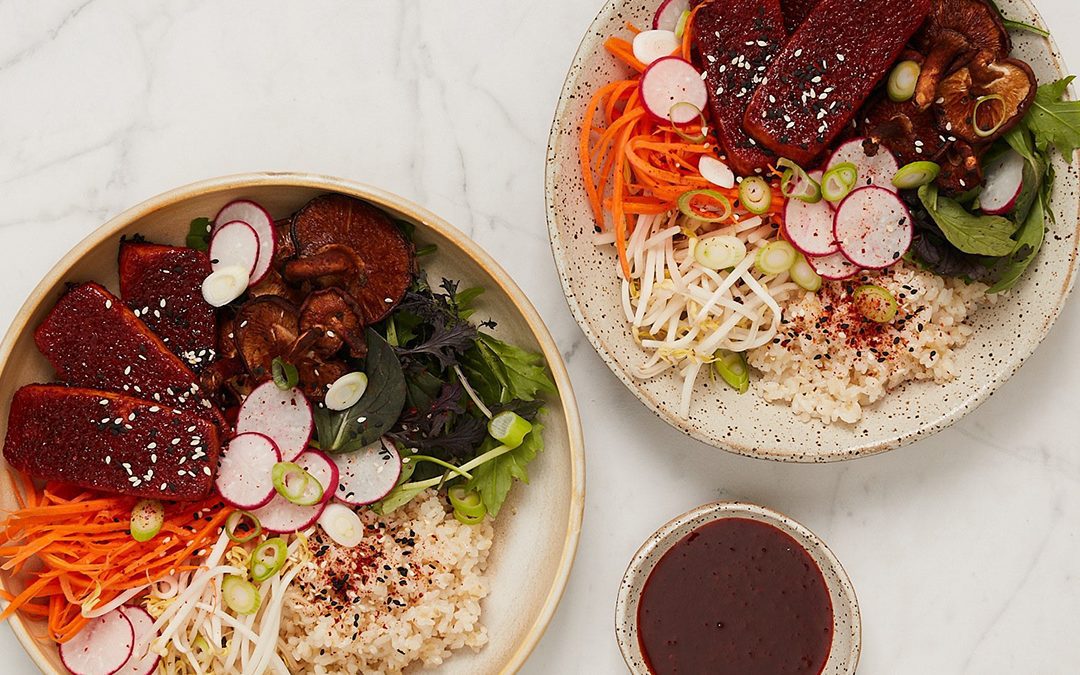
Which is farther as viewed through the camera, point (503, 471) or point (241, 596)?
point (503, 471)

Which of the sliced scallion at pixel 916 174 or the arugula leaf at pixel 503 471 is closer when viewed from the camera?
the sliced scallion at pixel 916 174

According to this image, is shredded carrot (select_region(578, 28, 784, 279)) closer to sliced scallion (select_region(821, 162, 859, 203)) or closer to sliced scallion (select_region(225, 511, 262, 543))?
sliced scallion (select_region(821, 162, 859, 203))

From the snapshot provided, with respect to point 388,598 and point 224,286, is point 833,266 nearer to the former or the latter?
point 388,598

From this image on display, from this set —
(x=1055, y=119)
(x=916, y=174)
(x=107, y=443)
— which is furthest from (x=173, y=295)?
(x=1055, y=119)

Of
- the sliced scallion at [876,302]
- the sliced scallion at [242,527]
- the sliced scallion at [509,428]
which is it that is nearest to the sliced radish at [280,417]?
the sliced scallion at [242,527]

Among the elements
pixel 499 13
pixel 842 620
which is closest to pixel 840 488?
pixel 842 620

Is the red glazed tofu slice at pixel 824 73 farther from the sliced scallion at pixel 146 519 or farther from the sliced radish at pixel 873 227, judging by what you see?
the sliced scallion at pixel 146 519

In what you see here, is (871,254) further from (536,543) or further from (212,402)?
(212,402)
